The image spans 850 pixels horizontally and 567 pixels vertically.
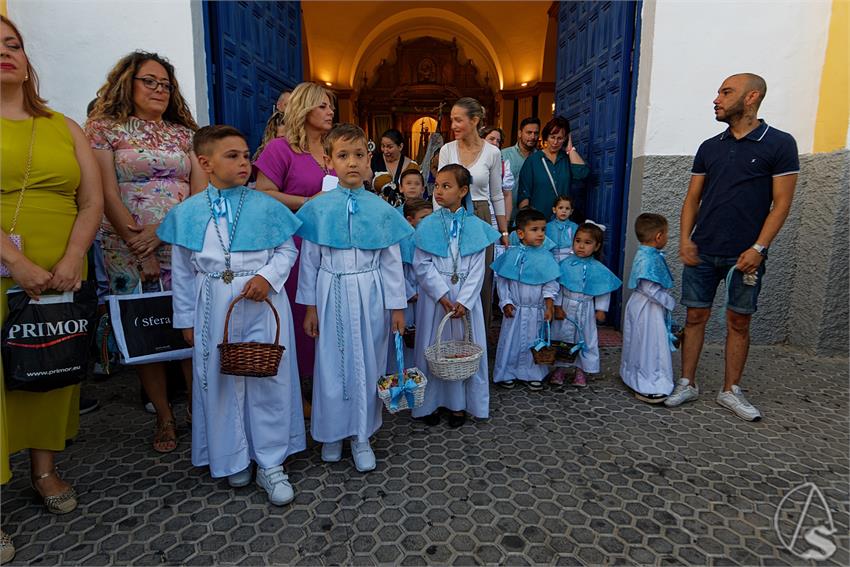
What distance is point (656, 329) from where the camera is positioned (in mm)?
3590

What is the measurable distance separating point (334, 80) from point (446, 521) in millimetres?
13060

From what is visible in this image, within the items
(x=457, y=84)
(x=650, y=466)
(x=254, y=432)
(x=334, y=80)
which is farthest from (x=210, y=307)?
(x=457, y=84)

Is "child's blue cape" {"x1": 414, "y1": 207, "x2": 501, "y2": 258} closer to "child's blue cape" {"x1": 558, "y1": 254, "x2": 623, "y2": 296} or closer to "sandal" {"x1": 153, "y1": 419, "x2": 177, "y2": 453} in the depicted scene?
"child's blue cape" {"x1": 558, "y1": 254, "x2": 623, "y2": 296}

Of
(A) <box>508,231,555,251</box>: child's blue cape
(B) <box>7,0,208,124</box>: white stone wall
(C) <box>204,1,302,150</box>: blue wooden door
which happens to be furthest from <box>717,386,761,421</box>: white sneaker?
(B) <box>7,0,208,124</box>: white stone wall

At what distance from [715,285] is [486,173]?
5.92ft

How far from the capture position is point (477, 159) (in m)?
3.77

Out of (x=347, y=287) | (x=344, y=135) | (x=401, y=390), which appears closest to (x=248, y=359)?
(x=347, y=287)

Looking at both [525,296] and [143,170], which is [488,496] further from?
[143,170]

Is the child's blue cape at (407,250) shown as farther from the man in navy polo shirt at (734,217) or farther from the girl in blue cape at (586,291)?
the man in navy polo shirt at (734,217)

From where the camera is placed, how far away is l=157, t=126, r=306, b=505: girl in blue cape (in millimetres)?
2361

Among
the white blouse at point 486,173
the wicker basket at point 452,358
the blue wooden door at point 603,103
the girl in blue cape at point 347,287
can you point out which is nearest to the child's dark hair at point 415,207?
the white blouse at point 486,173

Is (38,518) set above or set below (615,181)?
below

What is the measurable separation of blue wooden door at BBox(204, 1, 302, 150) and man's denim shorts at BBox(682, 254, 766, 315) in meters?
4.20

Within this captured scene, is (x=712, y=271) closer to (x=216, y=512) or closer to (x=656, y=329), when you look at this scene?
(x=656, y=329)
